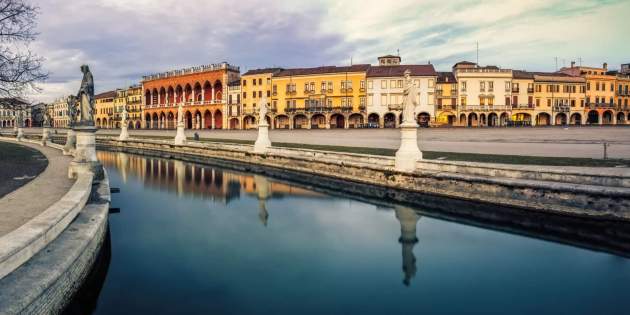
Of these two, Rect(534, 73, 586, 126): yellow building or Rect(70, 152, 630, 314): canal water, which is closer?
Rect(70, 152, 630, 314): canal water

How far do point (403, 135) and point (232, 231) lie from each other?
8.12 m

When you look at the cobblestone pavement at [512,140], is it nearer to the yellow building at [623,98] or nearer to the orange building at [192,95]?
the orange building at [192,95]

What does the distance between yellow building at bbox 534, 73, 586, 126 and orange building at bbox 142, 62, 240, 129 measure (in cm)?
4734

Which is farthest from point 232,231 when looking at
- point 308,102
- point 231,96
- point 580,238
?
point 231,96

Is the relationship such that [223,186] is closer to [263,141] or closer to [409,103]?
[263,141]

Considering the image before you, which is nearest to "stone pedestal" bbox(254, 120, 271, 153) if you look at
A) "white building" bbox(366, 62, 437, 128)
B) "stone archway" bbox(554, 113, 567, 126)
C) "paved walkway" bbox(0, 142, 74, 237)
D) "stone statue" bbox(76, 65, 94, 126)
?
"stone statue" bbox(76, 65, 94, 126)

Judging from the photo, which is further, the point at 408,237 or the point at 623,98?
the point at 623,98

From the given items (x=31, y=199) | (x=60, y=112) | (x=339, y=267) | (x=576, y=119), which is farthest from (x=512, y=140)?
(x=60, y=112)

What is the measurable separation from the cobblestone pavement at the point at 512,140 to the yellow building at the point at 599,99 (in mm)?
41159

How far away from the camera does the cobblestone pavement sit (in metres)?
19.0

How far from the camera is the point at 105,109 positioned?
97562 millimetres

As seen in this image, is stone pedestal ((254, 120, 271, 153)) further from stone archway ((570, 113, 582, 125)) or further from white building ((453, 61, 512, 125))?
stone archway ((570, 113, 582, 125))

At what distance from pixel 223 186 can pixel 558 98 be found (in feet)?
195

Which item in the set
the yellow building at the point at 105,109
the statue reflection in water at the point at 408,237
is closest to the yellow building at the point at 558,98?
the statue reflection in water at the point at 408,237
